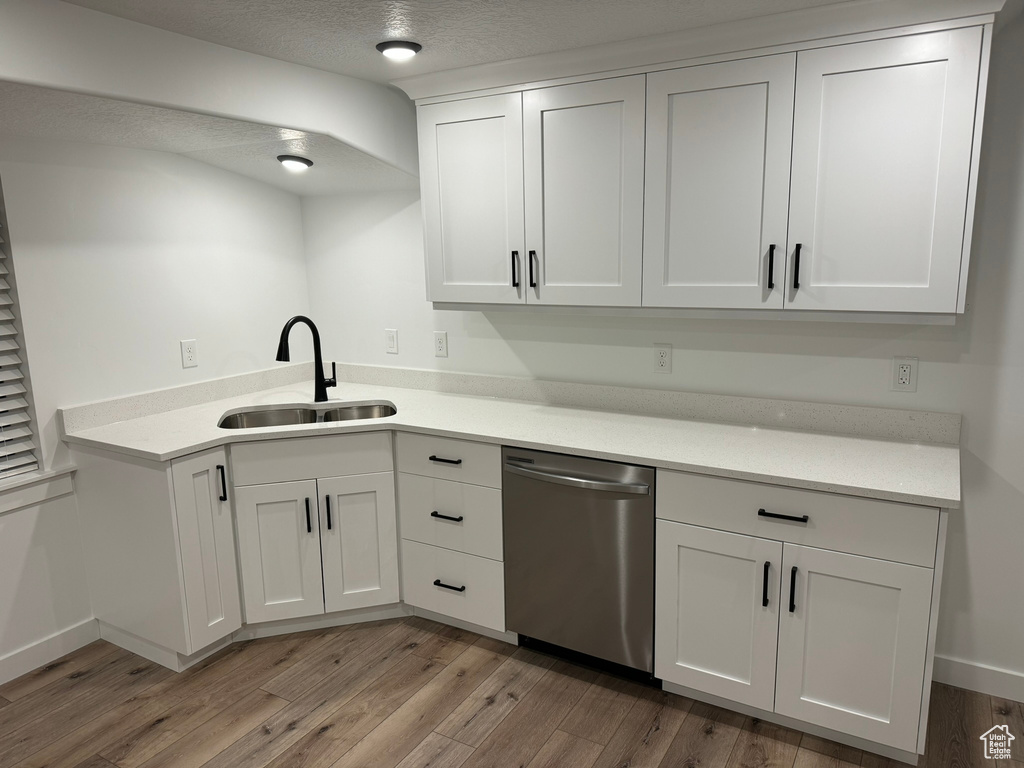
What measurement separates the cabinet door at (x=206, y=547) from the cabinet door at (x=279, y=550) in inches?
2.2

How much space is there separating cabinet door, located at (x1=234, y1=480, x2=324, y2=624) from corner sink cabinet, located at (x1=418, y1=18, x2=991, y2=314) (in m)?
1.06

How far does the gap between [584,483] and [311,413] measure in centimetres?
142

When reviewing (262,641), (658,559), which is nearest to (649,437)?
(658,559)

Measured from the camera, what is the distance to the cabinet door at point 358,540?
8.88ft

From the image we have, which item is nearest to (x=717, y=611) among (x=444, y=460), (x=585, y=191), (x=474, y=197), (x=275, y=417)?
(x=444, y=460)

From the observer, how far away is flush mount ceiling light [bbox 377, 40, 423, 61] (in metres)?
2.20

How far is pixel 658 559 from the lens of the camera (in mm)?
2215

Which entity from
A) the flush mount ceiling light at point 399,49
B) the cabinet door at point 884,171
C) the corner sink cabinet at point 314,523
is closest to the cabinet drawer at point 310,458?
the corner sink cabinet at point 314,523

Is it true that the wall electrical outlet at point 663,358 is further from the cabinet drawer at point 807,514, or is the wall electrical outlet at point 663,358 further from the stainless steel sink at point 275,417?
the stainless steel sink at point 275,417

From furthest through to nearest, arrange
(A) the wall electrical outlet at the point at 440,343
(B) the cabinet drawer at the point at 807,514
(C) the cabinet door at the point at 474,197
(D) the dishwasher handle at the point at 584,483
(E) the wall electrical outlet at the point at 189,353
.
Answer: (A) the wall electrical outlet at the point at 440,343 → (E) the wall electrical outlet at the point at 189,353 → (C) the cabinet door at the point at 474,197 → (D) the dishwasher handle at the point at 584,483 → (B) the cabinet drawer at the point at 807,514

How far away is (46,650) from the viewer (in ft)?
8.54

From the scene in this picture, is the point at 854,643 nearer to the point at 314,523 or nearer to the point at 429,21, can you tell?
the point at 314,523

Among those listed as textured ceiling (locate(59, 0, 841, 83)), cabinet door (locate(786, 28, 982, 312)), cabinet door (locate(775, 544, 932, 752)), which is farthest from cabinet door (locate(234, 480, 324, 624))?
cabinet door (locate(786, 28, 982, 312))

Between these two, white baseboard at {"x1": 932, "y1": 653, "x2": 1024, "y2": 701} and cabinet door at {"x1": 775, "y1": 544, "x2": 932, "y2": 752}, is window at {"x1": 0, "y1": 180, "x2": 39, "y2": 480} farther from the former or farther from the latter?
white baseboard at {"x1": 932, "y1": 653, "x2": 1024, "y2": 701}
